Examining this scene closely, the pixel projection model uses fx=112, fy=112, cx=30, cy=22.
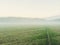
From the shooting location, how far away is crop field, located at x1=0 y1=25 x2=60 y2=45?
50.8 inches

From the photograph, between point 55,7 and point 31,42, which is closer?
point 31,42

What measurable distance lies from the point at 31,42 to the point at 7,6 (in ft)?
1.70

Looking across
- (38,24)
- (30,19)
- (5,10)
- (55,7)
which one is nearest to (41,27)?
(38,24)

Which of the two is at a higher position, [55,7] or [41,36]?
[55,7]

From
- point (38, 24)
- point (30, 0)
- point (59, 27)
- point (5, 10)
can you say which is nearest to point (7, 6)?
point (5, 10)

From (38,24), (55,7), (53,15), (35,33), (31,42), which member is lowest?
(31,42)

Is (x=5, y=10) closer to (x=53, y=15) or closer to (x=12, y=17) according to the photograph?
(x=12, y=17)

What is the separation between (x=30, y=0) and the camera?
1.41 metres

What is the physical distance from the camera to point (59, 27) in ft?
4.66

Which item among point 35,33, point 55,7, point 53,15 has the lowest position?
point 35,33

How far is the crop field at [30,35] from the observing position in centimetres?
129

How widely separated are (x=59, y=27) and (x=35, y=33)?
321 mm

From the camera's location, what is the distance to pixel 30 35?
134 cm

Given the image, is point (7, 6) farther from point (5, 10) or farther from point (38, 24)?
point (38, 24)
